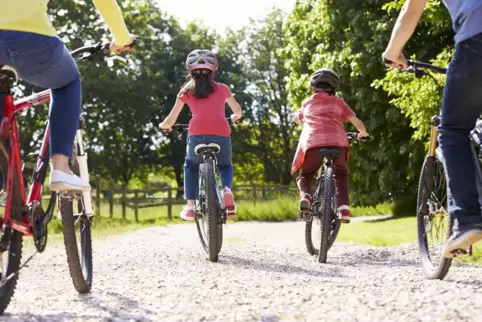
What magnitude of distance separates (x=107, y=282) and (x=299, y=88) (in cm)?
2199

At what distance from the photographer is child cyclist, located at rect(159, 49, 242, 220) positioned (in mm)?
7891

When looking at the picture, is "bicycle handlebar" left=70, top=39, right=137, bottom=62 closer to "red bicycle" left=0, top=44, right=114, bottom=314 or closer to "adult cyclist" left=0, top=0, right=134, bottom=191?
"red bicycle" left=0, top=44, right=114, bottom=314

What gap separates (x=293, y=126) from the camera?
52.7 meters

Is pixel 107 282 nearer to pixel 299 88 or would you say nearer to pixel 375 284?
pixel 375 284

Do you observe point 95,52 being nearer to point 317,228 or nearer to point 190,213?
point 190,213

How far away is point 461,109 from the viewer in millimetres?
3895

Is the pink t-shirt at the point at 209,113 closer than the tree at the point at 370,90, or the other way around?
the pink t-shirt at the point at 209,113

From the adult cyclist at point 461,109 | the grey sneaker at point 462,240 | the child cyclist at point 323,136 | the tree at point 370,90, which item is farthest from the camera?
the tree at point 370,90

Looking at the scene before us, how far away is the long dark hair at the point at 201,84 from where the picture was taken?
314 inches

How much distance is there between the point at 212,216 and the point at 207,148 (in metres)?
0.73

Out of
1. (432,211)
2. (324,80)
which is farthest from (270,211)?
(432,211)

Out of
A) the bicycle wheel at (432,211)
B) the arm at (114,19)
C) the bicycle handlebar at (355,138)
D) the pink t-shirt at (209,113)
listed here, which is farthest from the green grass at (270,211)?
the arm at (114,19)

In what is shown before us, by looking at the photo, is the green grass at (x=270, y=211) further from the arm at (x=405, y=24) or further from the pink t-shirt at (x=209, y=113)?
the arm at (x=405, y=24)

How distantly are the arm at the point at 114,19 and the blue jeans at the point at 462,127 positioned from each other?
1687mm
